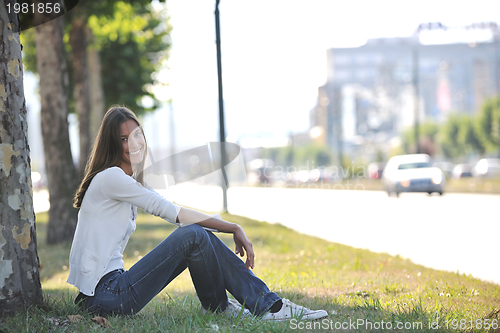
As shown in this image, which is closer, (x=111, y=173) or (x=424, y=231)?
(x=111, y=173)

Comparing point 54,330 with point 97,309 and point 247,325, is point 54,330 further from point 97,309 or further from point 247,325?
point 247,325

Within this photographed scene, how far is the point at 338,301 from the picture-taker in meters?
4.11

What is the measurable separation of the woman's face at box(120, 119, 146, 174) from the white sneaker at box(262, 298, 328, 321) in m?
1.33

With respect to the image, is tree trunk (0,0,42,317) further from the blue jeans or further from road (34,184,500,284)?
road (34,184,500,284)

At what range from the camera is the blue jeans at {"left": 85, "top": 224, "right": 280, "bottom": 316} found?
3377 mm

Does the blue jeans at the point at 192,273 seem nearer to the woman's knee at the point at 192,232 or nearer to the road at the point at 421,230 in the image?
the woman's knee at the point at 192,232

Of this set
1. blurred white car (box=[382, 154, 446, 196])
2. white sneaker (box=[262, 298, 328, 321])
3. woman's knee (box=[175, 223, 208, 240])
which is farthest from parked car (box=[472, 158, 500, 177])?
woman's knee (box=[175, 223, 208, 240])

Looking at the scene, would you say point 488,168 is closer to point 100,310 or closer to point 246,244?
point 246,244

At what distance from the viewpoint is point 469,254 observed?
24.3ft

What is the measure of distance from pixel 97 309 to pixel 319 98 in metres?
127

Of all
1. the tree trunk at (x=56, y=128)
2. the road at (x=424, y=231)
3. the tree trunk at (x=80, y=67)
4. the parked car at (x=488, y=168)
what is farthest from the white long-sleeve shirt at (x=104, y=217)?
the parked car at (x=488, y=168)

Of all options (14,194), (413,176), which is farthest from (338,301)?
(413,176)

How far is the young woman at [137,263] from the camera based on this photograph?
3330 mm

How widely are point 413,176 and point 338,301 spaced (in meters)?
18.9
